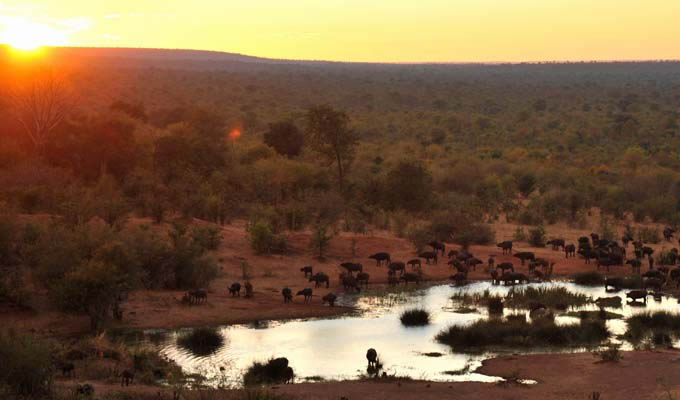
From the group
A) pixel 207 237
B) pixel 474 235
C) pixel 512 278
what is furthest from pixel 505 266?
pixel 207 237

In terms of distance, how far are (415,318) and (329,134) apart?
30636mm

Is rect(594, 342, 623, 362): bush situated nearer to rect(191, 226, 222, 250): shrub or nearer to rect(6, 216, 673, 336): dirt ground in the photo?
rect(6, 216, 673, 336): dirt ground

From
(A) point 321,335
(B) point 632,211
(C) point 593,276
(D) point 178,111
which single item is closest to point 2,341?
(A) point 321,335

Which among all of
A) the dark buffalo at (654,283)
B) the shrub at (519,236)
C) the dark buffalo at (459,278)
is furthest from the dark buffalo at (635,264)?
the shrub at (519,236)

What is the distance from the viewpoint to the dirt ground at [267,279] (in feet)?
81.8

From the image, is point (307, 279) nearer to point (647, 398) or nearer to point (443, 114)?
point (647, 398)

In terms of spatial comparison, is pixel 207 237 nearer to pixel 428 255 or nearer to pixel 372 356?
pixel 428 255

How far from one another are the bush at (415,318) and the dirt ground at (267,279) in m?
2.35

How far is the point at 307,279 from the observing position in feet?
105

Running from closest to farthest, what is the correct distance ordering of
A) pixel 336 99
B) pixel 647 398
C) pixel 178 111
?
pixel 647 398, pixel 178 111, pixel 336 99

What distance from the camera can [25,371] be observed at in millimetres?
15602

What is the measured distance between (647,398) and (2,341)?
13020mm

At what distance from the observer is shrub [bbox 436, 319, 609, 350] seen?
2292 cm

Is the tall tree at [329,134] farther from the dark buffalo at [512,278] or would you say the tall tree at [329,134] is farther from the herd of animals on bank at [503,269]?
the dark buffalo at [512,278]
